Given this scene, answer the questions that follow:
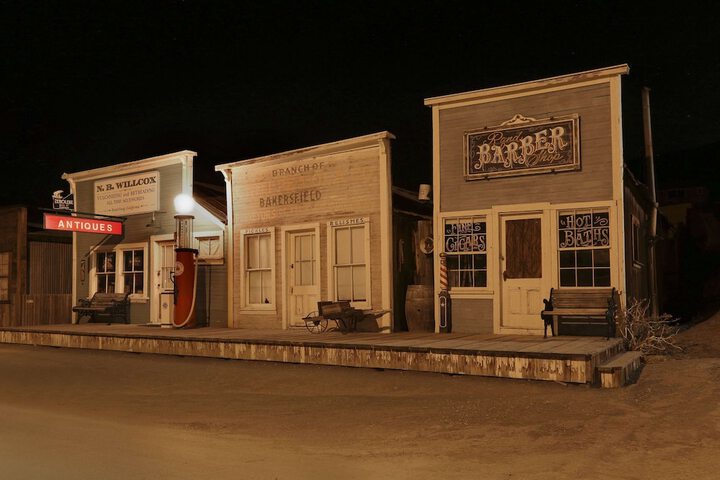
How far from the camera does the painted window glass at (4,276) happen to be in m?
18.3

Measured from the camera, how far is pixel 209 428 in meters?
6.52

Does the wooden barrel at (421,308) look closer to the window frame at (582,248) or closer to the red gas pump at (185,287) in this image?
the window frame at (582,248)

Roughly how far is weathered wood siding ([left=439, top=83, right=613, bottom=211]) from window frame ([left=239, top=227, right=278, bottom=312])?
396cm

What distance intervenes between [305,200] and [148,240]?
4.73 metres

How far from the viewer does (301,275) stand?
1369cm

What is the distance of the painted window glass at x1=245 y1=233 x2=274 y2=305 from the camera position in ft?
46.3

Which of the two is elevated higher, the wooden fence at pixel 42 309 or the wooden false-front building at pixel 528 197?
the wooden false-front building at pixel 528 197

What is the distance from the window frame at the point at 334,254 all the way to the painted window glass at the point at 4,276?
10.3 metres

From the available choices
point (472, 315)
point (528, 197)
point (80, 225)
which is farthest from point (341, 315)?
point (80, 225)

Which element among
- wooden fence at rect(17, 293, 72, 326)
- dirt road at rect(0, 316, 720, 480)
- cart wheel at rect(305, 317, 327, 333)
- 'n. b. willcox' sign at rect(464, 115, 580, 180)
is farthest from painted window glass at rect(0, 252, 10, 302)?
'n. b. willcox' sign at rect(464, 115, 580, 180)

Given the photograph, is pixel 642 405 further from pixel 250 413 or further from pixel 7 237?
pixel 7 237

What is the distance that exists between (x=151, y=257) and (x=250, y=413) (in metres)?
9.59

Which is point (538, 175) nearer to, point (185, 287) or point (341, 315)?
point (341, 315)

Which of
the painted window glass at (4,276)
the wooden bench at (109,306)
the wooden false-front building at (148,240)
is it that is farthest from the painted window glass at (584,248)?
the painted window glass at (4,276)
